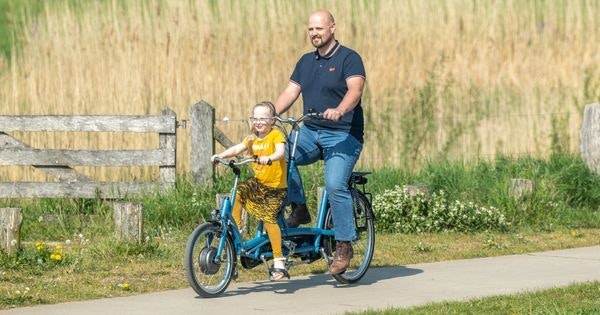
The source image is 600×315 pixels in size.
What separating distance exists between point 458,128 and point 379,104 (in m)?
1.08

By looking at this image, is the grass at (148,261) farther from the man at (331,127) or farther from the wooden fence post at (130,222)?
the man at (331,127)

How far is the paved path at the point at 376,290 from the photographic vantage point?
8828 millimetres

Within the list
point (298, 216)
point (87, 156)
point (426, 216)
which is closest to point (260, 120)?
point (298, 216)

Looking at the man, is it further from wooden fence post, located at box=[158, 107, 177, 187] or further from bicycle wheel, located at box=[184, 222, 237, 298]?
wooden fence post, located at box=[158, 107, 177, 187]

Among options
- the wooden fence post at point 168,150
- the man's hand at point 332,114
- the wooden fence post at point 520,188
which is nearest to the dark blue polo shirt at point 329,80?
the man's hand at point 332,114

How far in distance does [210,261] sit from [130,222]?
246cm

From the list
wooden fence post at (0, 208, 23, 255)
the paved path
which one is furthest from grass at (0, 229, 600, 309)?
the paved path

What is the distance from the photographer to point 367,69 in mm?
18266

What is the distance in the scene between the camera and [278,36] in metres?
18.6

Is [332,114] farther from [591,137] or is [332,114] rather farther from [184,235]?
[591,137]

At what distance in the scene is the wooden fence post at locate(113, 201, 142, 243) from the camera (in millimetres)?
11477

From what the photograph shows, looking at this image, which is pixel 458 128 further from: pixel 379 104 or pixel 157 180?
pixel 157 180

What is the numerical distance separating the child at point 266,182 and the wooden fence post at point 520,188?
537cm

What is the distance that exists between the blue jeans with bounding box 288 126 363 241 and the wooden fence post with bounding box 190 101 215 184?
510 centimetres
